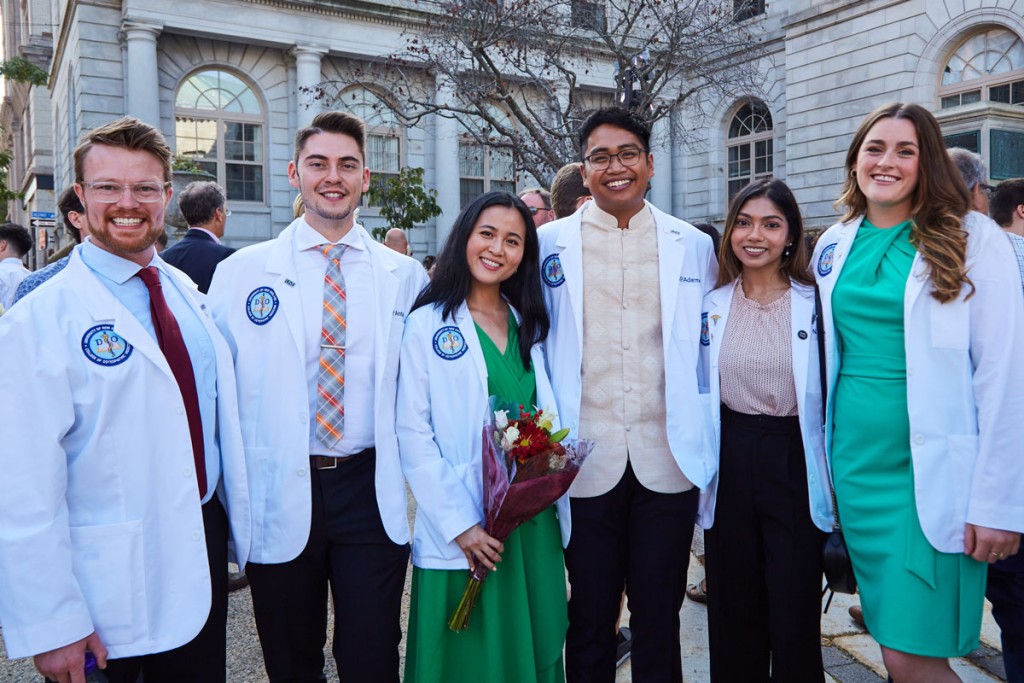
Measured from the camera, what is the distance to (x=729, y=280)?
3512 millimetres

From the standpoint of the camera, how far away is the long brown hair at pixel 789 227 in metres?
3.36

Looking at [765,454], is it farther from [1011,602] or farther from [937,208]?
[1011,602]

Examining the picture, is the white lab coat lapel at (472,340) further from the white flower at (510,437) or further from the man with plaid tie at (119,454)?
the man with plaid tie at (119,454)

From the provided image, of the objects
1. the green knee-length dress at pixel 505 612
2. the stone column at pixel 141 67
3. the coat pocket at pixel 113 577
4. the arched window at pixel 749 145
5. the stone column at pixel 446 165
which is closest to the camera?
the coat pocket at pixel 113 577

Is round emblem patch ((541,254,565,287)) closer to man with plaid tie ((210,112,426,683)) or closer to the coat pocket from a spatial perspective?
man with plaid tie ((210,112,426,683))

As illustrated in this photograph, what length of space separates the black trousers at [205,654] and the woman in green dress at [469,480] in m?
0.71

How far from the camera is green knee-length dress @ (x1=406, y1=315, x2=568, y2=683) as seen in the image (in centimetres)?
298

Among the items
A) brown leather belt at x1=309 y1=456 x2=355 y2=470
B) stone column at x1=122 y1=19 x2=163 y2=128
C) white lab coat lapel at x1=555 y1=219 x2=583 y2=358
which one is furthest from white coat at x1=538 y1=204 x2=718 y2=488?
stone column at x1=122 y1=19 x2=163 y2=128

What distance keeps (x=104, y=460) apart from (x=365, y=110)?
21.3m

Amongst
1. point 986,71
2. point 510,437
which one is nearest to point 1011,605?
point 510,437

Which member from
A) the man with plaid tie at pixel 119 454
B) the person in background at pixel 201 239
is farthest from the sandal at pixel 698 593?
the person in background at pixel 201 239

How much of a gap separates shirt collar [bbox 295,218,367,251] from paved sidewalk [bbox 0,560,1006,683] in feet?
7.42

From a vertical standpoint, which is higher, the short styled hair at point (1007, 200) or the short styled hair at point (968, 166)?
the short styled hair at point (968, 166)

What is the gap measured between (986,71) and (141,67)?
18756 millimetres
